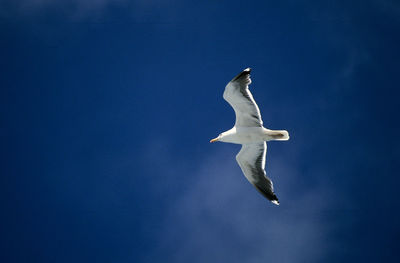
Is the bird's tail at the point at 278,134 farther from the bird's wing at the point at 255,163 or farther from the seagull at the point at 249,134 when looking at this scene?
the bird's wing at the point at 255,163

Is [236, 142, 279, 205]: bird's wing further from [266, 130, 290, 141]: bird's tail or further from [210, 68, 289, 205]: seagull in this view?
[266, 130, 290, 141]: bird's tail

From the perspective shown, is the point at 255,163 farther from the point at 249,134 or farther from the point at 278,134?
the point at 278,134

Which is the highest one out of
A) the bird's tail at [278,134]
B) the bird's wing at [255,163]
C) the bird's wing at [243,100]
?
the bird's wing at [243,100]

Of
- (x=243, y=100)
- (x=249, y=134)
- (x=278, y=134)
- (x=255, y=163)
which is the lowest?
(x=255, y=163)

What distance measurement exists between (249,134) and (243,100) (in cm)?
131

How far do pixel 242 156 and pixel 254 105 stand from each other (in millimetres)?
2252

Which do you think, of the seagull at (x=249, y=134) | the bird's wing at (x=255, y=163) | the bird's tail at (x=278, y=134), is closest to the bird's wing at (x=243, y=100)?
the seagull at (x=249, y=134)

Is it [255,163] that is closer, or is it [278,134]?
[278,134]

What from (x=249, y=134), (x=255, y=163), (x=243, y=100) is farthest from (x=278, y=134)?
(x=243, y=100)

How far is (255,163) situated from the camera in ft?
46.4

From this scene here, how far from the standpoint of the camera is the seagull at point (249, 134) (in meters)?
12.4

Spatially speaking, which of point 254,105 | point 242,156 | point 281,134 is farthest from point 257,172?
point 254,105

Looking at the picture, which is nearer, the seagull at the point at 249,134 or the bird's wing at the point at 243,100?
the bird's wing at the point at 243,100

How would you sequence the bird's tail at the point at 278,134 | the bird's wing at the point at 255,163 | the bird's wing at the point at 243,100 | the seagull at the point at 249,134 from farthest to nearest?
1. the bird's wing at the point at 255,163
2. the bird's tail at the point at 278,134
3. the seagull at the point at 249,134
4. the bird's wing at the point at 243,100
